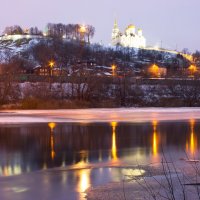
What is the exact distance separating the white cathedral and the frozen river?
136961 millimetres

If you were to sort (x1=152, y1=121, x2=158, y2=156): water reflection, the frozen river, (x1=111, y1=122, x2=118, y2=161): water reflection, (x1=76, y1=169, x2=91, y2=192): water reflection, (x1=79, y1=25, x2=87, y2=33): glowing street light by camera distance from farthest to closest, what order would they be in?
(x1=79, y1=25, x2=87, y2=33): glowing street light < (x1=152, y1=121, x2=158, y2=156): water reflection < (x1=111, y1=122, x2=118, y2=161): water reflection < the frozen river < (x1=76, y1=169, x2=91, y2=192): water reflection

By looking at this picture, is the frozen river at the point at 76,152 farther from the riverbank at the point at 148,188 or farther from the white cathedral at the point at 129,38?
the white cathedral at the point at 129,38

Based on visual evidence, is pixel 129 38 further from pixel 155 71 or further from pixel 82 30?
pixel 155 71

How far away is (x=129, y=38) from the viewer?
6398 inches

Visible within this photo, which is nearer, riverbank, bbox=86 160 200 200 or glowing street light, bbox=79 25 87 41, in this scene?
riverbank, bbox=86 160 200 200

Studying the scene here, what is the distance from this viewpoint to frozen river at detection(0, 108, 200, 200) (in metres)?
10.7

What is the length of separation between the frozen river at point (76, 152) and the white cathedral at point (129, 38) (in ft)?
449

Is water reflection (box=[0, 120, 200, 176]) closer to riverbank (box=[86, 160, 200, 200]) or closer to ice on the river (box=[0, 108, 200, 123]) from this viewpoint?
riverbank (box=[86, 160, 200, 200])

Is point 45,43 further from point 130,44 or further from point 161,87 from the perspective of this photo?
point 161,87

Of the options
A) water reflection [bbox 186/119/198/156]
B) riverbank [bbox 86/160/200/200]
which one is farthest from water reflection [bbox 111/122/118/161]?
riverbank [bbox 86/160/200/200]

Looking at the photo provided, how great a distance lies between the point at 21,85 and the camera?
54750 millimetres

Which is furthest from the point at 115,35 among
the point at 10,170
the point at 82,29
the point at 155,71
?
the point at 10,170

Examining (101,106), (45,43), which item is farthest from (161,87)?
(45,43)

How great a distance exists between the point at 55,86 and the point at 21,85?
4195 mm
